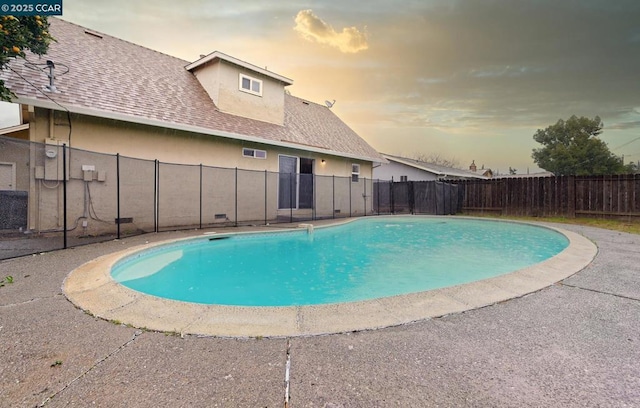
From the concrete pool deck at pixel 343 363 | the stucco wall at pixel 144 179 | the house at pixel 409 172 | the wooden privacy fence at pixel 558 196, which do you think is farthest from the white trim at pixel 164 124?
the house at pixel 409 172

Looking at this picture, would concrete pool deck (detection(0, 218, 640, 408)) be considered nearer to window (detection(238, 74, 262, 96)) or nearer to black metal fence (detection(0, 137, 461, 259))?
black metal fence (detection(0, 137, 461, 259))

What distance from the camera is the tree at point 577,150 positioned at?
25531 mm

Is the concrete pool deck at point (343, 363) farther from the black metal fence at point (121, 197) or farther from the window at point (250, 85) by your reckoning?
the window at point (250, 85)

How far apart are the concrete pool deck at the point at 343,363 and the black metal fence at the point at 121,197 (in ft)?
11.5

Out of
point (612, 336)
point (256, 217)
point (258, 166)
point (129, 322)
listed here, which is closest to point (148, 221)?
point (256, 217)

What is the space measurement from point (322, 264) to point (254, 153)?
6120mm

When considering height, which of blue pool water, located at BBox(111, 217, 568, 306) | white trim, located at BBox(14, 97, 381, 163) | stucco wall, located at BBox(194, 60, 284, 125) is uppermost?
stucco wall, located at BBox(194, 60, 284, 125)

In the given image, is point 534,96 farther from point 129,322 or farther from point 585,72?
point 129,322

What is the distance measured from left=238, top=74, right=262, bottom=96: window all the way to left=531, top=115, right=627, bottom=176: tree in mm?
28576

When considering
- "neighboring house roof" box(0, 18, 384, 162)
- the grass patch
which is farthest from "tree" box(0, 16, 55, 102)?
the grass patch

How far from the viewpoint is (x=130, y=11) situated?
33.6 feet

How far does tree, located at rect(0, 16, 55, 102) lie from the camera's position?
13.9 ft

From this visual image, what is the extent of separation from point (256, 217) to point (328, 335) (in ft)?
27.9

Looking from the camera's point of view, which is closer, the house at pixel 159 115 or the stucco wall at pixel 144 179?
the stucco wall at pixel 144 179
